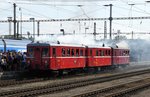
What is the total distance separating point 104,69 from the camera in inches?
1724

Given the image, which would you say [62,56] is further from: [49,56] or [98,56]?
[98,56]

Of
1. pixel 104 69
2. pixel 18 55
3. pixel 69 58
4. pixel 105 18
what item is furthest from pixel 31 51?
pixel 105 18

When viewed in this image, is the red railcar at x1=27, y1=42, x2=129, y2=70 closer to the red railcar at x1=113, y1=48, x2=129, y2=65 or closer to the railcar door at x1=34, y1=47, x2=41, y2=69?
the railcar door at x1=34, y1=47, x2=41, y2=69

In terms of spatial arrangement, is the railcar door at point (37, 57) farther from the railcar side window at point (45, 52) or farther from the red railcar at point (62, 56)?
the railcar side window at point (45, 52)

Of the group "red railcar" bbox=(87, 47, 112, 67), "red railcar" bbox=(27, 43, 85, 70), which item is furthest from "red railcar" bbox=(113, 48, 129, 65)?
"red railcar" bbox=(27, 43, 85, 70)

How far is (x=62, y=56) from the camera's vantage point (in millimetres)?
32000

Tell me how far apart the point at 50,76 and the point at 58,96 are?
13449 millimetres

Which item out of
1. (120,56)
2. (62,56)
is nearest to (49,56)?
(62,56)

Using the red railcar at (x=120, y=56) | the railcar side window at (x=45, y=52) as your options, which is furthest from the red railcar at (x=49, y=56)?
the red railcar at (x=120, y=56)

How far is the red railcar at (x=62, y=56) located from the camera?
101ft

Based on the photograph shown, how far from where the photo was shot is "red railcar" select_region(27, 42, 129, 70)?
30.9 meters

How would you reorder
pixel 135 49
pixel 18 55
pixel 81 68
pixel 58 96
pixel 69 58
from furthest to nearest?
pixel 135 49, pixel 81 68, pixel 69 58, pixel 18 55, pixel 58 96

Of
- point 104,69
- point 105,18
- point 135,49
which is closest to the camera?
point 104,69

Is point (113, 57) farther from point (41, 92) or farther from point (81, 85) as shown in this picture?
point (41, 92)
